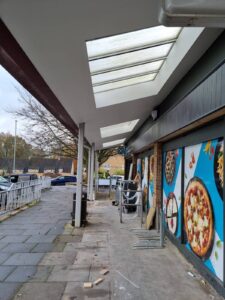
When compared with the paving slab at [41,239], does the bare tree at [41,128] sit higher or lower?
higher

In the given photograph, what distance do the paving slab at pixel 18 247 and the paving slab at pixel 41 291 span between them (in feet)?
5.45

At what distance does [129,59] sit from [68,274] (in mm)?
3356

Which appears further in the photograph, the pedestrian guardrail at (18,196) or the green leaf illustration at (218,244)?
the pedestrian guardrail at (18,196)

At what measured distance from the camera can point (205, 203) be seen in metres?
4.16

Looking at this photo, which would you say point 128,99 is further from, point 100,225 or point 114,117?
point 100,225

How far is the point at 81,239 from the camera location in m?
6.21

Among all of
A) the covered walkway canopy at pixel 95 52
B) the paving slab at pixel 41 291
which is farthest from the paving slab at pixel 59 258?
the covered walkway canopy at pixel 95 52

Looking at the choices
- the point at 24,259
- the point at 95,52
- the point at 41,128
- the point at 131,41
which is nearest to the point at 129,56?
the point at 131,41

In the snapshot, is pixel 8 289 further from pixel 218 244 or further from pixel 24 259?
pixel 218 244

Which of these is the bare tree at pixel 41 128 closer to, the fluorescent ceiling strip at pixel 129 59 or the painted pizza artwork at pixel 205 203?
the fluorescent ceiling strip at pixel 129 59

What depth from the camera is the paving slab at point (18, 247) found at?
17.5 feet

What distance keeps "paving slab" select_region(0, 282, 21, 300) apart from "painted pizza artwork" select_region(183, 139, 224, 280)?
253 centimetres

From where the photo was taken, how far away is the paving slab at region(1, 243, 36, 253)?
5.35 meters

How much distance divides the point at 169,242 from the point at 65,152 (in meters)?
17.4
